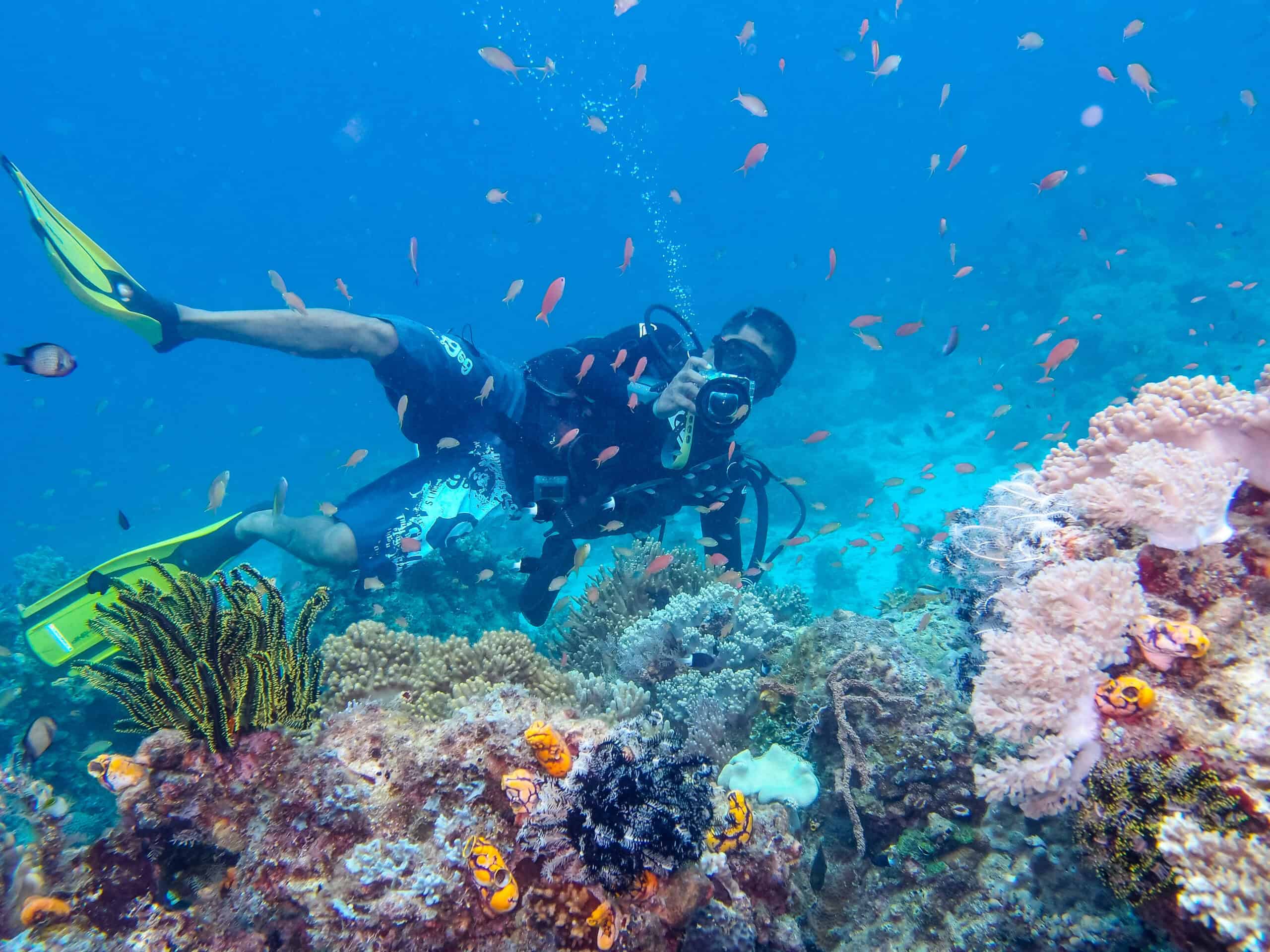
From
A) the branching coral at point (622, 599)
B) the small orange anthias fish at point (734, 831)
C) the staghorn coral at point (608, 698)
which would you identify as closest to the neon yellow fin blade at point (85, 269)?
the branching coral at point (622, 599)

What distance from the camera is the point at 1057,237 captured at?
97.8 feet

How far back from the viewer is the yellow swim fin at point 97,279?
5.36 meters

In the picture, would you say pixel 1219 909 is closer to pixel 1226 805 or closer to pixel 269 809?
pixel 1226 805

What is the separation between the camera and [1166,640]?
1.78 meters

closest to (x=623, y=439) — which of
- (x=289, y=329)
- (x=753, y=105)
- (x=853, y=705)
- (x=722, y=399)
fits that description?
(x=722, y=399)

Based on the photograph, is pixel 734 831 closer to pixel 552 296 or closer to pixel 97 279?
pixel 552 296

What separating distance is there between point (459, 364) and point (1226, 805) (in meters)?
6.46

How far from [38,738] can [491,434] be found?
476cm

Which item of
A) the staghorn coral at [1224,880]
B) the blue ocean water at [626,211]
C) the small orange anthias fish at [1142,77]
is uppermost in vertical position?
the blue ocean water at [626,211]

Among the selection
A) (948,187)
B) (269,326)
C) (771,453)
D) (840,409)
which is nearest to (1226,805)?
(269,326)

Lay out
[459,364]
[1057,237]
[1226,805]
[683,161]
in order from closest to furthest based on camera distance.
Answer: [1226,805] → [459,364] → [1057,237] → [683,161]

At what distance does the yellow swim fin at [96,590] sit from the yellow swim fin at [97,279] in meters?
2.28

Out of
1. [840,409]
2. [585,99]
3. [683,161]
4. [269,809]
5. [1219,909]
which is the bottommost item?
[269,809]

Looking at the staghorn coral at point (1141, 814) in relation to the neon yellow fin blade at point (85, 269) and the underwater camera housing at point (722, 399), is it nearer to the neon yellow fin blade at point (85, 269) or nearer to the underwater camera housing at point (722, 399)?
the underwater camera housing at point (722, 399)
